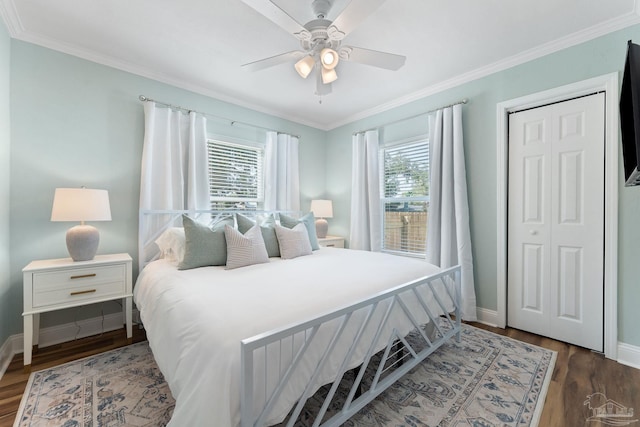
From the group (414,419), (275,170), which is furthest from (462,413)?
(275,170)

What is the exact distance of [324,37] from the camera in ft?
5.69

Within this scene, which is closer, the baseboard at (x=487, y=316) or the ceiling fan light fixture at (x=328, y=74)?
the ceiling fan light fixture at (x=328, y=74)

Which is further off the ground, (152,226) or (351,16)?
(351,16)

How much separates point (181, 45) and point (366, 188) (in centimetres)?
263

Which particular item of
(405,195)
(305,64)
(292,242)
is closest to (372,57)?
(305,64)

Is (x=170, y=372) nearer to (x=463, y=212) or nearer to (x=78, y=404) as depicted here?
(x=78, y=404)

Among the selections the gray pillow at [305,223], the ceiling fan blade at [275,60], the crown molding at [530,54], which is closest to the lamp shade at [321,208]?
the gray pillow at [305,223]

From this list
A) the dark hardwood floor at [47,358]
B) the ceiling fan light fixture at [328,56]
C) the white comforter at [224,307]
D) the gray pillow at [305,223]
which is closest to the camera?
the white comforter at [224,307]

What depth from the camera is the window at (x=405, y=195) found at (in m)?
3.31

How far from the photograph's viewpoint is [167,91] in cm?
285

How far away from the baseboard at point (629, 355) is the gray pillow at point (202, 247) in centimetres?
319

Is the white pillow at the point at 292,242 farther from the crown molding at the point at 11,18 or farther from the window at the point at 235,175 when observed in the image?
the crown molding at the point at 11,18

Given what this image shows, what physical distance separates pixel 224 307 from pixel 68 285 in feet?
5.46

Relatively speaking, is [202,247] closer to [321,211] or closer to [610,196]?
[321,211]
